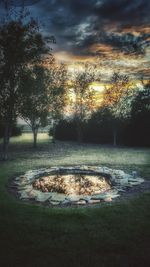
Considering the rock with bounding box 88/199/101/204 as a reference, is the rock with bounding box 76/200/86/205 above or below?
below

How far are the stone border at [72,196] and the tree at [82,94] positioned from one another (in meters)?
20.8

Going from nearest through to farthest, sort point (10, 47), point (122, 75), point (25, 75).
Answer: point (10, 47) → point (25, 75) → point (122, 75)

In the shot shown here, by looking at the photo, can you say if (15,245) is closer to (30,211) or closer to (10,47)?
(30,211)

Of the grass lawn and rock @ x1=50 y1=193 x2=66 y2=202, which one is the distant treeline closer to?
rock @ x1=50 y1=193 x2=66 y2=202

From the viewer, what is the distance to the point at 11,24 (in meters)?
16.5

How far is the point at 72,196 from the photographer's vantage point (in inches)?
358

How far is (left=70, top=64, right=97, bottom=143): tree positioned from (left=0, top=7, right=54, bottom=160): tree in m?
16.7

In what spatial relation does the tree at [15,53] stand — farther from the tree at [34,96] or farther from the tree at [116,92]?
the tree at [116,92]

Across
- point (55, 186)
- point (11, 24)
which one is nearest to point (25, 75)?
point (11, 24)

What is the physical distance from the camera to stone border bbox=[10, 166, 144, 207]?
8625 millimetres

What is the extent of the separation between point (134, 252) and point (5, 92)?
49.4 feet

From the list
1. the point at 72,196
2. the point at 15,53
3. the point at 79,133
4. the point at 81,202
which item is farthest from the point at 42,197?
the point at 79,133

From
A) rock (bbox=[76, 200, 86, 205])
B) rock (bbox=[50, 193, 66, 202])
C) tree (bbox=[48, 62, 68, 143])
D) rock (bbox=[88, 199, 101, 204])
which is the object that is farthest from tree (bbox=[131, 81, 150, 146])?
rock (bbox=[76, 200, 86, 205])

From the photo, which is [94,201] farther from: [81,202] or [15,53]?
[15,53]
